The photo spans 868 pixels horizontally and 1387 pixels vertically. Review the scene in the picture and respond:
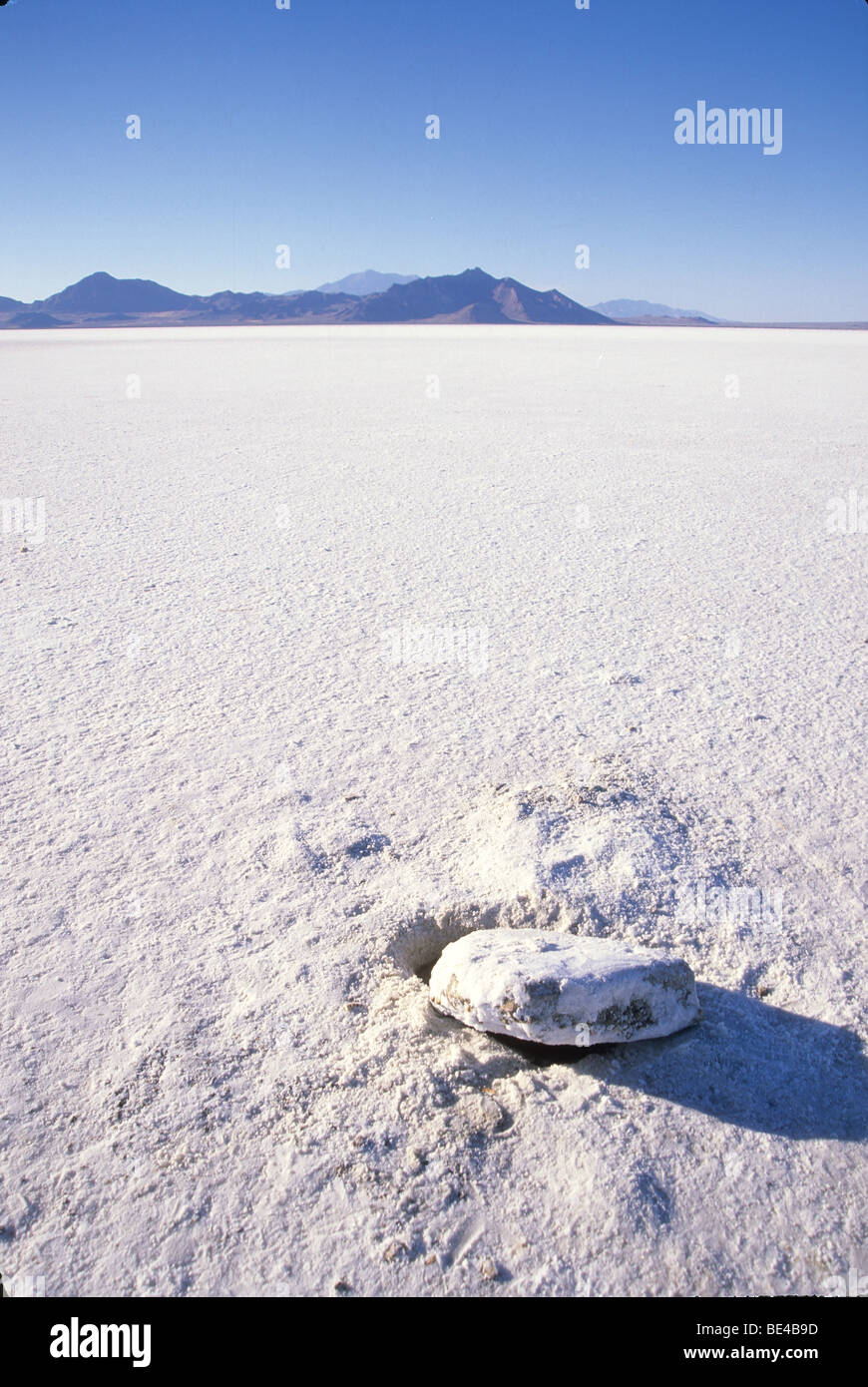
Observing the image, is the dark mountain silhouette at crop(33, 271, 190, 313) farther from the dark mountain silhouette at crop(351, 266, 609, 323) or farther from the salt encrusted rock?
the salt encrusted rock

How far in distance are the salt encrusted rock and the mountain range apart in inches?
5099

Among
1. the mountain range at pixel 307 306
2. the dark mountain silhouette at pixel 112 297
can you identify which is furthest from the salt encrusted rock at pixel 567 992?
the dark mountain silhouette at pixel 112 297

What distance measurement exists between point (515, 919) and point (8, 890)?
1484 mm

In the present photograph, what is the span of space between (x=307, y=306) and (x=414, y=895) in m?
162

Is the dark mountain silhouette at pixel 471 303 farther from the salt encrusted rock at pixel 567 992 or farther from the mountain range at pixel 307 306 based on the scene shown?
the salt encrusted rock at pixel 567 992

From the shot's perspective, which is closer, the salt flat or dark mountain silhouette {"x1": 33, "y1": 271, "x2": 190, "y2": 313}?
the salt flat

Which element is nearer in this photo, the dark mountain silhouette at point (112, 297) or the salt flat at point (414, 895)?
the salt flat at point (414, 895)

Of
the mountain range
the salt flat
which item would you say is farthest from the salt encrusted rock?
the mountain range

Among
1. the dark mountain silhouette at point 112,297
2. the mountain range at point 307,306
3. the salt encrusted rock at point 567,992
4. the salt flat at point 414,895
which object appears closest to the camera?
the salt flat at point 414,895

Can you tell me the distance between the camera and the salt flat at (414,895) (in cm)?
161

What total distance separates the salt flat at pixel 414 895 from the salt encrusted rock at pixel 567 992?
0.09m

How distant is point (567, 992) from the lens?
73.0 inches

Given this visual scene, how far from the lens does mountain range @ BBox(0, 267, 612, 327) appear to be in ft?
429

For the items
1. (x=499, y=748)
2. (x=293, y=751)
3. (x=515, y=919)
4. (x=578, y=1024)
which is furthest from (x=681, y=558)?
(x=578, y=1024)
